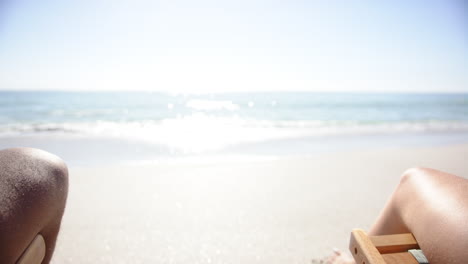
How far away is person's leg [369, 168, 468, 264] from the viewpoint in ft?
2.99

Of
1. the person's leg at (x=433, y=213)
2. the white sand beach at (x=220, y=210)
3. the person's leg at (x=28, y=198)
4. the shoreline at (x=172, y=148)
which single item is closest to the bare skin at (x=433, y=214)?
the person's leg at (x=433, y=213)

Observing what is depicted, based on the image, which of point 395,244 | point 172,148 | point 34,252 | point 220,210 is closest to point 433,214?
point 395,244

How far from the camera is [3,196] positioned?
2.75 feet

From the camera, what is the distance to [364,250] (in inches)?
41.1

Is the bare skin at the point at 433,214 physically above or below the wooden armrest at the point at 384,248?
above

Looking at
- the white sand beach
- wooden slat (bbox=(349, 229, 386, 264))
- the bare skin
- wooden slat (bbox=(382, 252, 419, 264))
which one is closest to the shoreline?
the white sand beach

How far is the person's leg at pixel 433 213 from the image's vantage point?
0.91 m

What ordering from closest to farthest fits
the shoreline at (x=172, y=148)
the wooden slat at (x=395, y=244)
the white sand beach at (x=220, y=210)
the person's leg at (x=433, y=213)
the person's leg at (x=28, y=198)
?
1. the person's leg at (x=28, y=198)
2. the person's leg at (x=433, y=213)
3. the wooden slat at (x=395, y=244)
4. the white sand beach at (x=220, y=210)
5. the shoreline at (x=172, y=148)

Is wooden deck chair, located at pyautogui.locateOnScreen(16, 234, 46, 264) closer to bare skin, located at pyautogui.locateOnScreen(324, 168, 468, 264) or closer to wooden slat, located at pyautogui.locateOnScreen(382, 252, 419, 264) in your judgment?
wooden slat, located at pyautogui.locateOnScreen(382, 252, 419, 264)

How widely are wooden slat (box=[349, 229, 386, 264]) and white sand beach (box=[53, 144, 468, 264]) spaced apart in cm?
99

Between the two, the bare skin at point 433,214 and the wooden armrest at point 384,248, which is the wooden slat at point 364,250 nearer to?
the wooden armrest at point 384,248

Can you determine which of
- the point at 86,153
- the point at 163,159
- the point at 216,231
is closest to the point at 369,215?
the point at 216,231

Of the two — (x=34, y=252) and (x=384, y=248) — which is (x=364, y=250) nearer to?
(x=384, y=248)

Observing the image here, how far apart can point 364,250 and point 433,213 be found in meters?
0.27
